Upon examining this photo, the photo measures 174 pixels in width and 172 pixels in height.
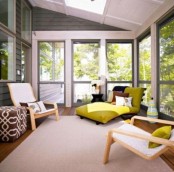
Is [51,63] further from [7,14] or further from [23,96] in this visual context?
[23,96]

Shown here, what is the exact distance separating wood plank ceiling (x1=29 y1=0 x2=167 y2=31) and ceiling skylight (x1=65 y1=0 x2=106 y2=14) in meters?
0.05

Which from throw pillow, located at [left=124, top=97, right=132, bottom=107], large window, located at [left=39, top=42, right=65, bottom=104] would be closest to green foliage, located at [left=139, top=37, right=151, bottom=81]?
throw pillow, located at [left=124, top=97, right=132, bottom=107]

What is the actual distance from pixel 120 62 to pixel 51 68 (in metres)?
2.37

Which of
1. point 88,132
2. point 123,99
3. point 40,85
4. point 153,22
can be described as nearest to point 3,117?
point 88,132

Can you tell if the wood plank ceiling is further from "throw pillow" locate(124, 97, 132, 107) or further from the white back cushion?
the white back cushion

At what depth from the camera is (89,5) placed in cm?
497

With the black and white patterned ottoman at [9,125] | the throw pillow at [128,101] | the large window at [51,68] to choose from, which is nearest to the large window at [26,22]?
the large window at [51,68]

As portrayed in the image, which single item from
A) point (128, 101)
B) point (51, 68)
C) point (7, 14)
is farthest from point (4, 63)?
point (128, 101)

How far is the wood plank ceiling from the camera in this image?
4.06m

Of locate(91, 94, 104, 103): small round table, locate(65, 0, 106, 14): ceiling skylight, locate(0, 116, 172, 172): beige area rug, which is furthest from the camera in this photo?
locate(91, 94, 104, 103): small round table

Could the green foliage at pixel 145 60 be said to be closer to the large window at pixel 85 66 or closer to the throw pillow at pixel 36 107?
the large window at pixel 85 66

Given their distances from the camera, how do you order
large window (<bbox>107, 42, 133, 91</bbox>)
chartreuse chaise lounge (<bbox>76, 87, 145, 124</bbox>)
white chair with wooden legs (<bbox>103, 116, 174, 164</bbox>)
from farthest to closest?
large window (<bbox>107, 42, 133, 91</bbox>)
chartreuse chaise lounge (<bbox>76, 87, 145, 124</bbox>)
white chair with wooden legs (<bbox>103, 116, 174, 164</bbox>)

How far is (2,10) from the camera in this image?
13.1 ft

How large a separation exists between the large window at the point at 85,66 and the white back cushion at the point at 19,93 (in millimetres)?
2081
